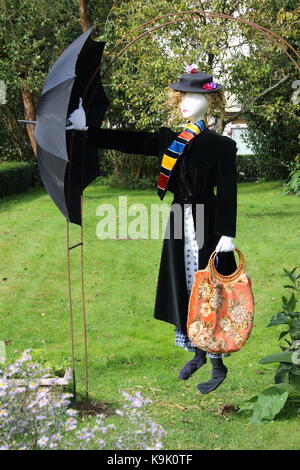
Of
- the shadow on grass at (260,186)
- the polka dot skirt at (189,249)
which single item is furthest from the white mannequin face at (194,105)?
the shadow on grass at (260,186)

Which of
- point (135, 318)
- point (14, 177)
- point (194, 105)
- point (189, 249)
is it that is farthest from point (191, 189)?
point (14, 177)

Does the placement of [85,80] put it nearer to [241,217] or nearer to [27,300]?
[27,300]

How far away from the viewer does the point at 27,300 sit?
25.8ft

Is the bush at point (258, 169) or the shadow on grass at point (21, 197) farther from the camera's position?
the bush at point (258, 169)

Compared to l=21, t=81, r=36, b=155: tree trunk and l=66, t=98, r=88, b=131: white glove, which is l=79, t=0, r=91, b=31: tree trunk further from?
l=66, t=98, r=88, b=131: white glove

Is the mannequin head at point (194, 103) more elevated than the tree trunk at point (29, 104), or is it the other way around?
the tree trunk at point (29, 104)

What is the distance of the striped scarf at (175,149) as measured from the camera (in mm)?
4191

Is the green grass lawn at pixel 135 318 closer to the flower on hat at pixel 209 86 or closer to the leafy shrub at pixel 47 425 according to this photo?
the leafy shrub at pixel 47 425

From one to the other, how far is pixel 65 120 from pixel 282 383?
88.5 inches

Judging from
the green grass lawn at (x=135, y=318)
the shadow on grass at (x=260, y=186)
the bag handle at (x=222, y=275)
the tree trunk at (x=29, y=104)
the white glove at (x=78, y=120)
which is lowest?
the green grass lawn at (x=135, y=318)

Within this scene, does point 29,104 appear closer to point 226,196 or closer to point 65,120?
point 65,120

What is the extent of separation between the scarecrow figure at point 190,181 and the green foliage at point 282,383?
346 mm

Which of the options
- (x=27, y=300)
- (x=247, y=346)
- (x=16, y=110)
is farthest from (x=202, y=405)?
(x=16, y=110)

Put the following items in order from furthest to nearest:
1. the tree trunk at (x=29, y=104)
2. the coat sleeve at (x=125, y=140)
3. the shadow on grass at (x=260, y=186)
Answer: the shadow on grass at (x=260, y=186) → the tree trunk at (x=29, y=104) → the coat sleeve at (x=125, y=140)
